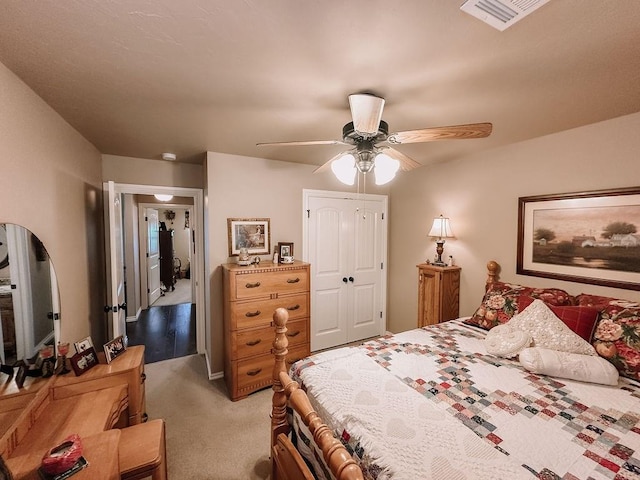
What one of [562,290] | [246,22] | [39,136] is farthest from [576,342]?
[39,136]

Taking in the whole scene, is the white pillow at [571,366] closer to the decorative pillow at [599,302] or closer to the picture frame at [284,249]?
the decorative pillow at [599,302]

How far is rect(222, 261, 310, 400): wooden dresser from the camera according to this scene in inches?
100

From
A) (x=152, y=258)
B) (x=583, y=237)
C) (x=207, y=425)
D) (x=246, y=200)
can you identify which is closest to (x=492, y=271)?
(x=583, y=237)

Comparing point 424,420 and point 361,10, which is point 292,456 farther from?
point 361,10

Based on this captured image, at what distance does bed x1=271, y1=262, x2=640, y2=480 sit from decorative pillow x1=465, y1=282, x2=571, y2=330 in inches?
0.6

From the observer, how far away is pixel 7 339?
1254mm

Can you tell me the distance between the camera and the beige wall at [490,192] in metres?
2.00

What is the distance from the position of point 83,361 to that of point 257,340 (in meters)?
1.31

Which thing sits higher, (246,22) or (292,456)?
(246,22)

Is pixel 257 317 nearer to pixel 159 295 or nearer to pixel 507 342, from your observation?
pixel 507 342

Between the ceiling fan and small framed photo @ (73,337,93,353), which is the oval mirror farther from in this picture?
the ceiling fan

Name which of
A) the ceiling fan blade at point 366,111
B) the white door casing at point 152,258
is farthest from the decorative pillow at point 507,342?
the white door casing at point 152,258

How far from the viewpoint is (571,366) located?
4.99 feet

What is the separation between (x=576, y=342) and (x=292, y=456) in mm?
1790
